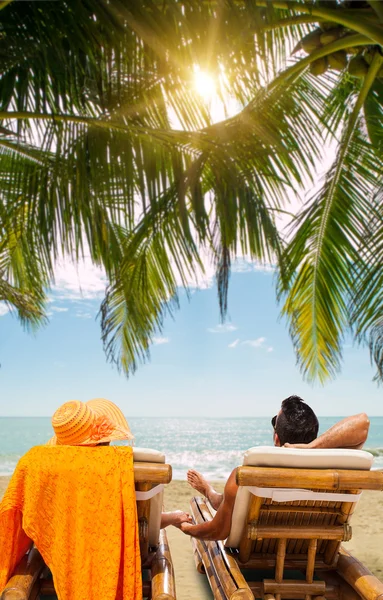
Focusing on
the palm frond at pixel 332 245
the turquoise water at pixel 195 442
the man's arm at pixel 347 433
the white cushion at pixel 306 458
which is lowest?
the turquoise water at pixel 195 442

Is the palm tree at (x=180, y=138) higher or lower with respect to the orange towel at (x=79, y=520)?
higher

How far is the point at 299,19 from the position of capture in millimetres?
3568

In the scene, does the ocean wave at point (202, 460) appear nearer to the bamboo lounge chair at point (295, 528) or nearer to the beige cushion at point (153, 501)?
the bamboo lounge chair at point (295, 528)

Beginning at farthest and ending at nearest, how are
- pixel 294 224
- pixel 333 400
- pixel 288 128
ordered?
pixel 333 400, pixel 294 224, pixel 288 128

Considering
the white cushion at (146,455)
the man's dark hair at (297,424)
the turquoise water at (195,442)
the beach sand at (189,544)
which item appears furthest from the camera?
the turquoise water at (195,442)

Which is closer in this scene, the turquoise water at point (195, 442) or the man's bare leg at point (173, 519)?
the man's bare leg at point (173, 519)

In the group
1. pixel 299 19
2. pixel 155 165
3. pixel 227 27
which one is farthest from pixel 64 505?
pixel 299 19

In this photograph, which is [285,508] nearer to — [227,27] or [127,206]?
[127,206]

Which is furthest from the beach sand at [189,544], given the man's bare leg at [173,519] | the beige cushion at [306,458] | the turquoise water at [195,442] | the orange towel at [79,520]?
the turquoise water at [195,442]

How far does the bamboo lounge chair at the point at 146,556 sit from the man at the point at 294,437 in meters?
0.26

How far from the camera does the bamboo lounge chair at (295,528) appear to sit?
7.27ft

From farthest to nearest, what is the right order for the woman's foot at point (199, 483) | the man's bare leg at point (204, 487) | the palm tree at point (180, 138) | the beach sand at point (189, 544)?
the woman's foot at point (199, 483)
the man's bare leg at point (204, 487)
the beach sand at point (189, 544)
the palm tree at point (180, 138)

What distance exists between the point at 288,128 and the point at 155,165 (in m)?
1.17

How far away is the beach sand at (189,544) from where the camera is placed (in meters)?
3.00
